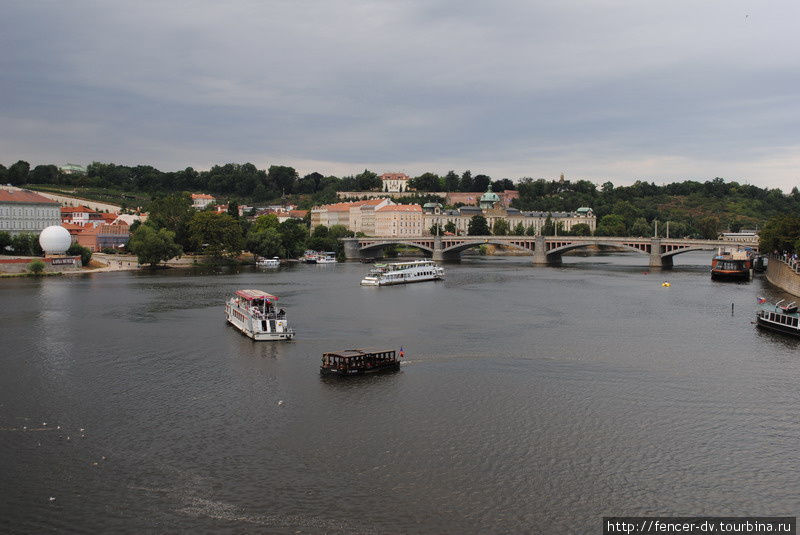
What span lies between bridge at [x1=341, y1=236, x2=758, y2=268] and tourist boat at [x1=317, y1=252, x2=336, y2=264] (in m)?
4.93

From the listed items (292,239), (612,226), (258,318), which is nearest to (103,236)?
(292,239)

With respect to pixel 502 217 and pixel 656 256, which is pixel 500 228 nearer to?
pixel 502 217

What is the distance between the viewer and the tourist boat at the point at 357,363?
2764 cm

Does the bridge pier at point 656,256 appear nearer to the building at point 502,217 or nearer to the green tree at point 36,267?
the building at point 502,217

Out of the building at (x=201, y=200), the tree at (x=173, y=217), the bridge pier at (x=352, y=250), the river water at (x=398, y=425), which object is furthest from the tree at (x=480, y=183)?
the river water at (x=398, y=425)

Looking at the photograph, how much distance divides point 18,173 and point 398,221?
2731 inches

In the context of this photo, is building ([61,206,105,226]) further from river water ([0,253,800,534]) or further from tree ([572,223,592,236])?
tree ([572,223,592,236])

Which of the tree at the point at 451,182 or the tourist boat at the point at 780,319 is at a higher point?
the tree at the point at 451,182

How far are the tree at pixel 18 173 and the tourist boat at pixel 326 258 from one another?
71658mm

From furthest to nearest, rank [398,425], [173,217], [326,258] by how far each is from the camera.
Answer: [326,258] < [173,217] < [398,425]

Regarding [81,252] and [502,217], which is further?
[502,217]

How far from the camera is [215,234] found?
87.7 m

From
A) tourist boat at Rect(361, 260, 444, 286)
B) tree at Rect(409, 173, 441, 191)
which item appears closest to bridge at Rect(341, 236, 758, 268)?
tourist boat at Rect(361, 260, 444, 286)

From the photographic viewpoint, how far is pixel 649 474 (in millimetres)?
18312
